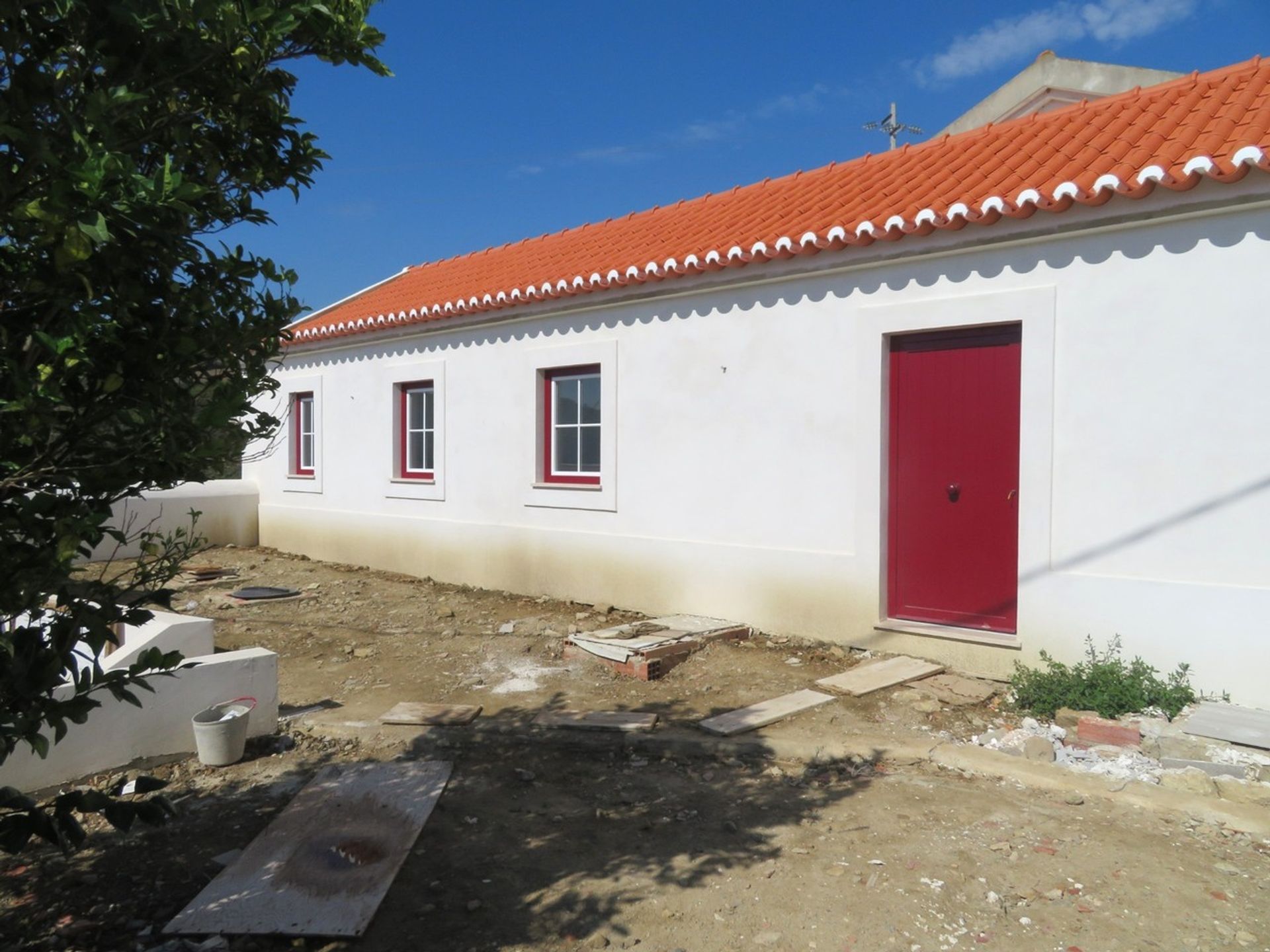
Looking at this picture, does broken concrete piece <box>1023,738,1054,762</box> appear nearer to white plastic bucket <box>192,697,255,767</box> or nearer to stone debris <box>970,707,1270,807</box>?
stone debris <box>970,707,1270,807</box>

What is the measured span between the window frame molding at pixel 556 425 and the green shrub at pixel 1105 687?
4852 mm

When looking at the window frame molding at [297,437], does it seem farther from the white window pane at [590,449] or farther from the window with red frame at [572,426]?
the white window pane at [590,449]

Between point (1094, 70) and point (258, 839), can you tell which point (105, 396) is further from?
point (1094, 70)

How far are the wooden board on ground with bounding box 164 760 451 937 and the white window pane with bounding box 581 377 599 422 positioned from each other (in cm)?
524

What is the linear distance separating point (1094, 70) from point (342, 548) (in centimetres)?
1162

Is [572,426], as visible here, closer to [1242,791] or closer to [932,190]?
[932,190]

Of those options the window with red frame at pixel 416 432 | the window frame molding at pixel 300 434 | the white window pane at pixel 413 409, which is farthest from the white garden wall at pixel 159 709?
the window frame molding at pixel 300 434

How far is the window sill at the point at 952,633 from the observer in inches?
251

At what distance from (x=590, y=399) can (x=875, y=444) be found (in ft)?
11.9

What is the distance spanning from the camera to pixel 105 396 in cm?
224

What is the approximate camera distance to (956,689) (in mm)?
6137

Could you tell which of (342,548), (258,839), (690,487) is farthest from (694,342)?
(342,548)

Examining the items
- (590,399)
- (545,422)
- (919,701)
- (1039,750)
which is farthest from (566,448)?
(1039,750)

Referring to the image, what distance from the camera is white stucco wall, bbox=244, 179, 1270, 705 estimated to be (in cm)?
552
